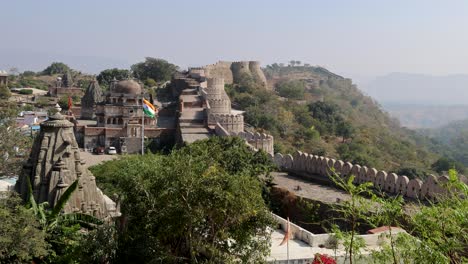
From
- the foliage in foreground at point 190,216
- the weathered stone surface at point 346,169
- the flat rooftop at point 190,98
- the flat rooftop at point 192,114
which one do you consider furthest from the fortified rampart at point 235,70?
the foliage in foreground at point 190,216

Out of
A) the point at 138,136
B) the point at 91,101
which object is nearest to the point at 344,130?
the point at 138,136

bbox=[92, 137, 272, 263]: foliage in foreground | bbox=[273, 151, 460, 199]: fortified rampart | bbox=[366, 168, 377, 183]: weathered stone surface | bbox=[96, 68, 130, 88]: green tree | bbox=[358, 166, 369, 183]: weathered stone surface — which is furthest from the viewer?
bbox=[96, 68, 130, 88]: green tree

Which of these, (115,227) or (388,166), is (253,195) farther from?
(388,166)

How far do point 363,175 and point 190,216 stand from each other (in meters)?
11.2

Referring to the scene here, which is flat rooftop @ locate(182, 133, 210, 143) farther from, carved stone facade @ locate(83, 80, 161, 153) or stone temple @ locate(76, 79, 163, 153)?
carved stone facade @ locate(83, 80, 161, 153)

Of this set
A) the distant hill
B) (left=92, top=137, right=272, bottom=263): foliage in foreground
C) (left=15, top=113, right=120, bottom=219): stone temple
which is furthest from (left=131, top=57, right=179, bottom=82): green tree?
(left=92, top=137, right=272, bottom=263): foliage in foreground

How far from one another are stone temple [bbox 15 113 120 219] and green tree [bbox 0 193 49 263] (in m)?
1.72

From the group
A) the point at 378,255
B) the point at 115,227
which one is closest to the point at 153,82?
the point at 115,227

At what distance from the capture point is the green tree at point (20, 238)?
1025 centimetres

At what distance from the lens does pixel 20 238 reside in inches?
408

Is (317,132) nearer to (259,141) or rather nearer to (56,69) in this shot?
(259,141)

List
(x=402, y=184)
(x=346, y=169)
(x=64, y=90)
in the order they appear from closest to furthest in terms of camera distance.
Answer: (x=402, y=184) < (x=346, y=169) < (x=64, y=90)

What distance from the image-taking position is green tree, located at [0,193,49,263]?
33.6ft

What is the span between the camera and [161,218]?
35.7 feet
